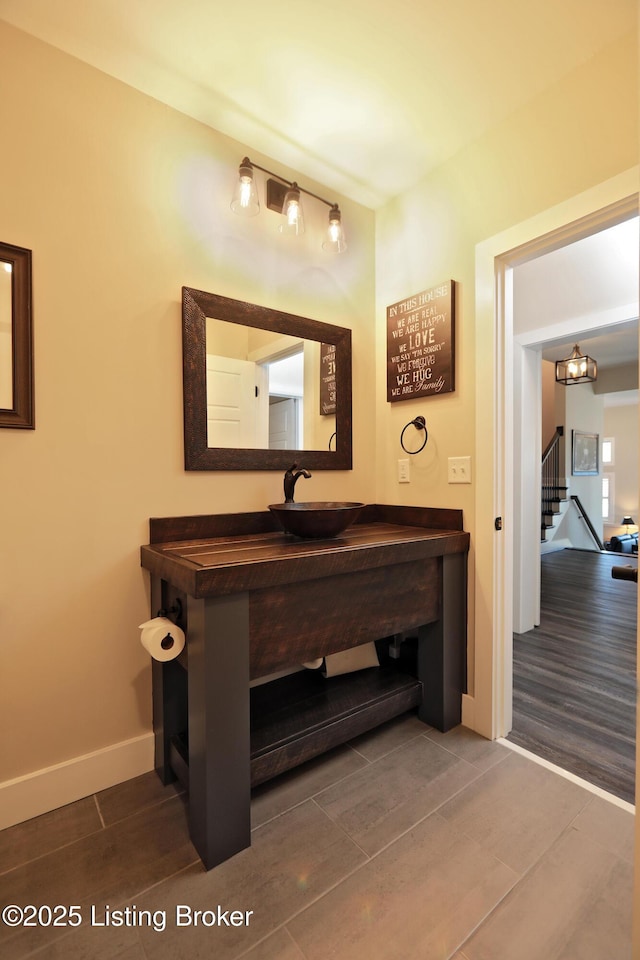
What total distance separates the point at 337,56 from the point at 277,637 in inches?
80.5

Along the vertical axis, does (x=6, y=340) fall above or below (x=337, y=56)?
below

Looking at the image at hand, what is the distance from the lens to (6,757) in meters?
1.43

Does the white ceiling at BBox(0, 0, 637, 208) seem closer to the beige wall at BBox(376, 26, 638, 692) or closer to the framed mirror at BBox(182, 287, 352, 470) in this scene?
the beige wall at BBox(376, 26, 638, 692)

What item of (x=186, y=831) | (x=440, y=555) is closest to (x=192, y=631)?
(x=186, y=831)

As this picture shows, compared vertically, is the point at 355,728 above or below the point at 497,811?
above

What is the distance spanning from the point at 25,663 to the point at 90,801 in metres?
0.55

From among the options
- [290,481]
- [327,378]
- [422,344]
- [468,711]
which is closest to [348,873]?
[468,711]

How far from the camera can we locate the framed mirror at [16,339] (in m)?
1.40

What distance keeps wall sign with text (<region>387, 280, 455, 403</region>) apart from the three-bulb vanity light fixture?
0.46m

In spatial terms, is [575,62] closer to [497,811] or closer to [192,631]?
[192,631]

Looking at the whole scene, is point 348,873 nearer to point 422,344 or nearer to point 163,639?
point 163,639

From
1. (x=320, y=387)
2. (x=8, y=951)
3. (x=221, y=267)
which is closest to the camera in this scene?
(x=8, y=951)

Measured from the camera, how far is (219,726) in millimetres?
1288

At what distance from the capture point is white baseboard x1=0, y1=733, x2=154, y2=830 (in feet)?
4.68
